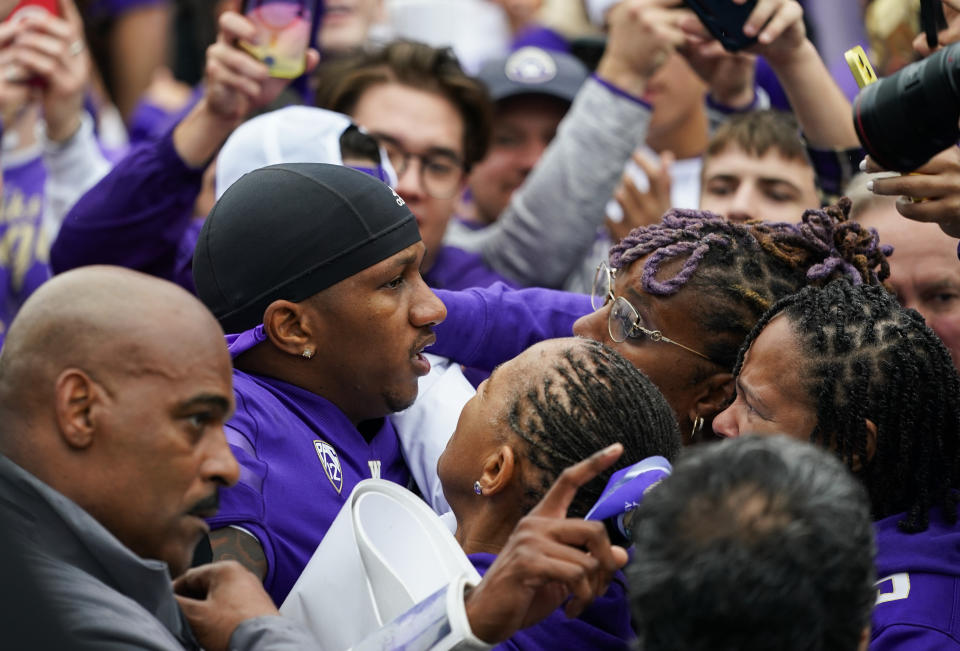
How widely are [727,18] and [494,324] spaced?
1242 mm

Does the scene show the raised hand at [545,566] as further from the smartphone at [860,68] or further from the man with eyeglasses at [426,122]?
the man with eyeglasses at [426,122]

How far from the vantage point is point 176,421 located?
1.89 m

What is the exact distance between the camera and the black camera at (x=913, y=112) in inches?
95.0

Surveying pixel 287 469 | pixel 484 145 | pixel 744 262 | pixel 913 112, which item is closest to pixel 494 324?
pixel 744 262

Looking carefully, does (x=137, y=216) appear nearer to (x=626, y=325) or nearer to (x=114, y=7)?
(x=626, y=325)

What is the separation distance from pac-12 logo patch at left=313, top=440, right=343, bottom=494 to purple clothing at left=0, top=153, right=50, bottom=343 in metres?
2.34

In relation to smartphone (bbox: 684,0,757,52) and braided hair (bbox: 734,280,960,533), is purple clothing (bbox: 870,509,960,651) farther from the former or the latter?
smartphone (bbox: 684,0,757,52)

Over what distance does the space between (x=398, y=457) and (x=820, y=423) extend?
3.40ft

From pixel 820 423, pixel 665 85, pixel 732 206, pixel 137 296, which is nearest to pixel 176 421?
pixel 137 296

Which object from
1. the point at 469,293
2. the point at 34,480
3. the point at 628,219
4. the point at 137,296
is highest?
the point at 137,296

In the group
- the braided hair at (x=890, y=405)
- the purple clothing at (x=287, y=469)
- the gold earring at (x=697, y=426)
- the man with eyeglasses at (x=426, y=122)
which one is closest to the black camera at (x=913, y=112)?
the braided hair at (x=890, y=405)

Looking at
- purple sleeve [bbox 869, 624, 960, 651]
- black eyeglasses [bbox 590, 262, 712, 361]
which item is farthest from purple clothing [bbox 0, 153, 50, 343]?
purple sleeve [bbox 869, 624, 960, 651]

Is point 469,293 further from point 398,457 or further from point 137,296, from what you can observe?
point 137,296

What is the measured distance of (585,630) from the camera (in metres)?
2.17
